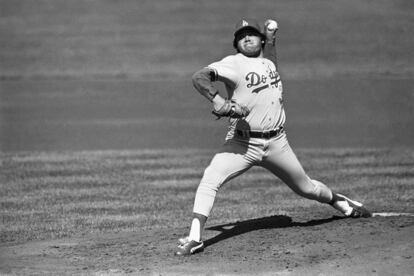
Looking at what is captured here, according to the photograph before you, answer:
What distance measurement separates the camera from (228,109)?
582cm

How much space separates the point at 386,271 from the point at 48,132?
891 cm

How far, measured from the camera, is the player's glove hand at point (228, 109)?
5.81 meters

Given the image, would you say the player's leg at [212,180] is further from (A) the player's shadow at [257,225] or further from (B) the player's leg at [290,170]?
(A) the player's shadow at [257,225]

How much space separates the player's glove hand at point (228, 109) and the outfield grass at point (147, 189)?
78.8 inches

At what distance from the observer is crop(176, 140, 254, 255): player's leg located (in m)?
5.95

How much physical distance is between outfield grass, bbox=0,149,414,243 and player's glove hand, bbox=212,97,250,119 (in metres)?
2.00

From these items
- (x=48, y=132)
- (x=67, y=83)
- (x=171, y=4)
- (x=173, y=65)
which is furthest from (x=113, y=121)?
(x=171, y=4)

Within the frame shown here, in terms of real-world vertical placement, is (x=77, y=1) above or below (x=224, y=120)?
above

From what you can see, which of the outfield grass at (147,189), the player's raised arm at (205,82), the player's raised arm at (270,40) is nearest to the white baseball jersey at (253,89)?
the player's raised arm at (205,82)

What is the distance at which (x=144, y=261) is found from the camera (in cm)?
585

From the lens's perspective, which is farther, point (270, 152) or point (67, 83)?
point (67, 83)

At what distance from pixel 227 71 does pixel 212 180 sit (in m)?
0.78

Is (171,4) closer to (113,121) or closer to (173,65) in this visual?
(173,65)

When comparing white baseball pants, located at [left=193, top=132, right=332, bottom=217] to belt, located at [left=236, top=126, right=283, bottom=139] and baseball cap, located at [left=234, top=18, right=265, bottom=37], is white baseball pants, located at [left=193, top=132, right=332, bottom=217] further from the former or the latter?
baseball cap, located at [left=234, top=18, right=265, bottom=37]
